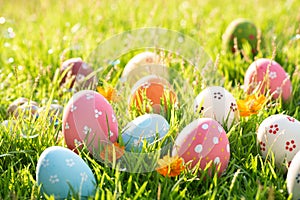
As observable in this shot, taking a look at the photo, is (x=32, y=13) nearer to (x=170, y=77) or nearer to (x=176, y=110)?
(x=170, y=77)

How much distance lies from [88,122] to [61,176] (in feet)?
1.01

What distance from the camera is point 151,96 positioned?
7.31 feet

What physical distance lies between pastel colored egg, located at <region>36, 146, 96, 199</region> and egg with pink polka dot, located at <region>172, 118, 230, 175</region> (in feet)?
1.18

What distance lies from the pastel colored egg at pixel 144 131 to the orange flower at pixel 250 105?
0.43 m

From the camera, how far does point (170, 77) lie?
258 cm

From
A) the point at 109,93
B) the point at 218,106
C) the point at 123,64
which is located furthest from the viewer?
the point at 123,64

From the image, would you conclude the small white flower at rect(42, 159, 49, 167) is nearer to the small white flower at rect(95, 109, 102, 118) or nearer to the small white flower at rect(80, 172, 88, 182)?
the small white flower at rect(80, 172, 88, 182)

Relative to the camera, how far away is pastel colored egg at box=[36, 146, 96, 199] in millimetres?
1629

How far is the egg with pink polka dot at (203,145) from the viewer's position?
1.78m

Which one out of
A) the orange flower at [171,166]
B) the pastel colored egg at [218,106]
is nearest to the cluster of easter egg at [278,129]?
the pastel colored egg at [218,106]

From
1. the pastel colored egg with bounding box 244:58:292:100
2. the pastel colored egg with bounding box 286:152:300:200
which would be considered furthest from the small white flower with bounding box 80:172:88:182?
the pastel colored egg with bounding box 244:58:292:100

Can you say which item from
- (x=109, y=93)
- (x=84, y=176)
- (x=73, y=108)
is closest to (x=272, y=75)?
(x=109, y=93)

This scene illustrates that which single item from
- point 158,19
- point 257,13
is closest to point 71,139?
point 158,19

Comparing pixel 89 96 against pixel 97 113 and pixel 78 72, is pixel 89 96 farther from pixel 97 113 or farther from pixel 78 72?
pixel 78 72
